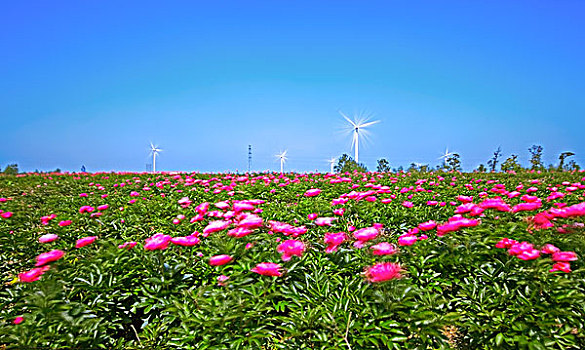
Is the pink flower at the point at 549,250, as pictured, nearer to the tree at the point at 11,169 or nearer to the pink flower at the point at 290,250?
the pink flower at the point at 290,250

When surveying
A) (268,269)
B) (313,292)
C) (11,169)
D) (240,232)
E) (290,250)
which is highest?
(11,169)

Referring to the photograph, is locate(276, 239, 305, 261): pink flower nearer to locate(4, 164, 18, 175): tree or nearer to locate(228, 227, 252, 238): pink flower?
locate(228, 227, 252, 238): pink flower

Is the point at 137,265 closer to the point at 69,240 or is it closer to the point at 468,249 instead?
the point at 69,240

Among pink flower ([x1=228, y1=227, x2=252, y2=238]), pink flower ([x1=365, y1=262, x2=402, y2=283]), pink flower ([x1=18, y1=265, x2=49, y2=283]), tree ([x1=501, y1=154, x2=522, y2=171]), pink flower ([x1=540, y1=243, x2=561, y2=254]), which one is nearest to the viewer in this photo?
pink flower ([x1=365, y1=262, x2=402, y2=283])

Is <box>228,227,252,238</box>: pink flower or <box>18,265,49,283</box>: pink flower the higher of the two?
<box>228,227,252,238</box>: pink flower

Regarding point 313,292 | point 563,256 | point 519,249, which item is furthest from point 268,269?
point 563,256

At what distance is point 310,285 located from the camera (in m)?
2.55

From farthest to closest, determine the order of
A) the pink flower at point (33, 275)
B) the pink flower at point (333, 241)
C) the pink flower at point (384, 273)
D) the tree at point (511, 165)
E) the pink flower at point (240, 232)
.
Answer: the tree at point (511, 165) → the pink flower at point (333, 241) → the pink flower at point (240, 232) → the pink flower at point (33, 275) → the pink flower at point (384, 273)

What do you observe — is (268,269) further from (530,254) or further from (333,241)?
(530,254)

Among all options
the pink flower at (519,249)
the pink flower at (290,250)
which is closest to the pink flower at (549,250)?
the pink flower at (519,249)

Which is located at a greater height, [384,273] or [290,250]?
[290,250]

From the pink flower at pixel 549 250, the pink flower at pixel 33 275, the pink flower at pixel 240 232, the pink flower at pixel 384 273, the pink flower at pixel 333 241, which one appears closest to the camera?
the pink flower at pixel 384 273

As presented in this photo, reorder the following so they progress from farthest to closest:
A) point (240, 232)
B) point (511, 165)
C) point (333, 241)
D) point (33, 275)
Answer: point (511, 165), point (333, 241), point (240, 232), point (33, 275)

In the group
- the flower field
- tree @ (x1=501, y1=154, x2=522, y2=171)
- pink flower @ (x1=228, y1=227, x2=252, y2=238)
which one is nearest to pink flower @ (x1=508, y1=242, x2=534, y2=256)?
the flower field
